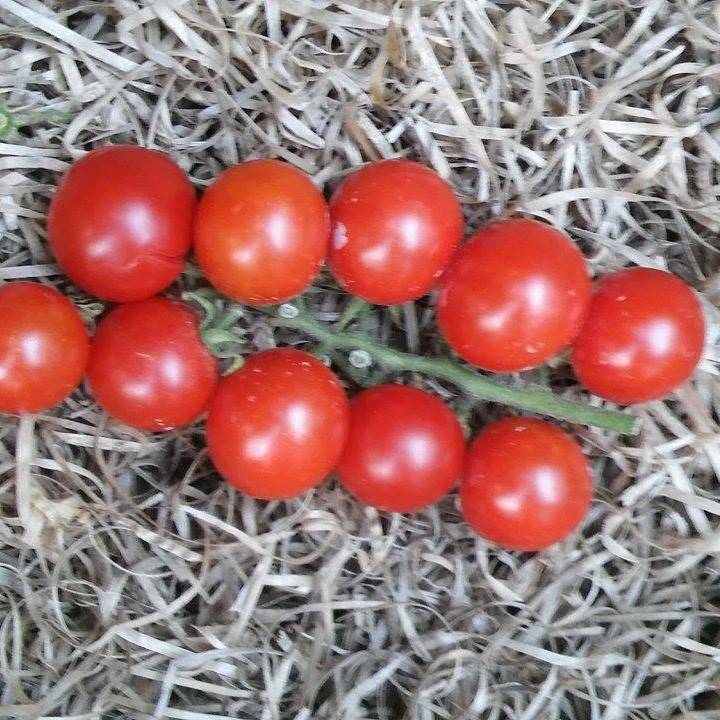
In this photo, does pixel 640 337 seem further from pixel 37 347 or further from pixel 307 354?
pixel 37 347

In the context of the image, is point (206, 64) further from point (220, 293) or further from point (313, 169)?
point (220, 293)

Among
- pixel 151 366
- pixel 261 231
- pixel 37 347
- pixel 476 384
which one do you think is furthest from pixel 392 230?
pixel 37 347

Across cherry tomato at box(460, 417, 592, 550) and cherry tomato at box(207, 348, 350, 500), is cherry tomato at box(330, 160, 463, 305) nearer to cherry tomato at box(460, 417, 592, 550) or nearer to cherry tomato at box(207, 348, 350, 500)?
cherry tomato at box(207, 348, 350, 500)

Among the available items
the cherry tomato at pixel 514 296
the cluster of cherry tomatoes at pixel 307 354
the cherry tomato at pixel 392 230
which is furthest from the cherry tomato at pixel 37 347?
the cherry tomato at pixel 514 296

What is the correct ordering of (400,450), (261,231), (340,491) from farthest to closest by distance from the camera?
(340,491)
(400,450)
(261,231)

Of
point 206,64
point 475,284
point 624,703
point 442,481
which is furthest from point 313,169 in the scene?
point 624,703

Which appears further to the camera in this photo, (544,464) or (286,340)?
(286,340)

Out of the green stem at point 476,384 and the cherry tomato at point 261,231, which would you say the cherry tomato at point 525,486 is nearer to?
Result: the green stem at point 476,384
